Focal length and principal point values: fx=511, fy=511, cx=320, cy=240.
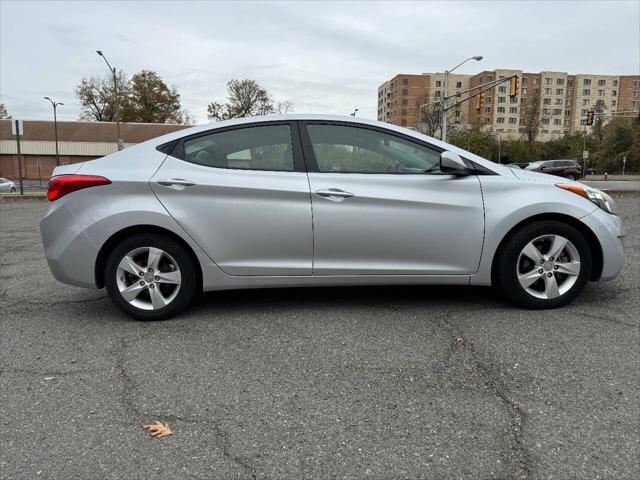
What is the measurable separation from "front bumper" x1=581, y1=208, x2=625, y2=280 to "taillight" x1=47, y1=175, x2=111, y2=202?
12.1 ft

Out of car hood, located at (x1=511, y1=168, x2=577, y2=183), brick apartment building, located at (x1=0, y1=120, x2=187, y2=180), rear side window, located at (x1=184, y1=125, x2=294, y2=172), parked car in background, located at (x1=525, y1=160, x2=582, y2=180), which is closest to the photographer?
rear side window, located at (x1=184, y1=125, x2=294, y2=172)

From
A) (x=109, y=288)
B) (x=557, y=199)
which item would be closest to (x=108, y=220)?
(x=109, y=288)

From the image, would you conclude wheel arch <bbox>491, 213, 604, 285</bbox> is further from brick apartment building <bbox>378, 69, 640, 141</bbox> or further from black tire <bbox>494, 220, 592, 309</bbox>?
brick apartment building <bbox>378, 69, 640, 141</bbox>

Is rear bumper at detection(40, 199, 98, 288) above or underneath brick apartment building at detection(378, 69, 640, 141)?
underneath

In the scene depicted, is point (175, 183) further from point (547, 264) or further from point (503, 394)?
point (547, 264)

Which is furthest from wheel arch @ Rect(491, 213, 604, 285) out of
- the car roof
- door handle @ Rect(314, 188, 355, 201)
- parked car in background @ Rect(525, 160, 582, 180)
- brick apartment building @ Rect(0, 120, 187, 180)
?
brick apartment building @ Rect(0, 120, 187, 180)

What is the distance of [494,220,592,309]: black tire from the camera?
391cm

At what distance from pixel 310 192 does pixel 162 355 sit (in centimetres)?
154

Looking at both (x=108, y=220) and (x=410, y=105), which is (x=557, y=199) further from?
(x=410, y=105)

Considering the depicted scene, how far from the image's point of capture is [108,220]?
371 centimetres

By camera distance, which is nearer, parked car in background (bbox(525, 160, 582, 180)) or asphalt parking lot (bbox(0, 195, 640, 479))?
asphalt parking lot (bbox(0, 195, 640, 479))

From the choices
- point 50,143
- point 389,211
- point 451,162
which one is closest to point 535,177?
point 451,162

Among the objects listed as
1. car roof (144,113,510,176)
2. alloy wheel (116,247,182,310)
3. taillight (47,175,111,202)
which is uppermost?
car roof (144,113,510,176)

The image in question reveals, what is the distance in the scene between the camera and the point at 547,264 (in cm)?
396
